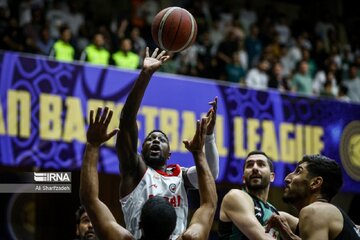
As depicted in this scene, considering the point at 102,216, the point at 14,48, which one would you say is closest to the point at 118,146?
the point at 102,216

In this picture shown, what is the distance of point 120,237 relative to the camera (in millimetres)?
4246

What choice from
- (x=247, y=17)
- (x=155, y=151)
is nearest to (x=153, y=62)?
(x=155, y=151)

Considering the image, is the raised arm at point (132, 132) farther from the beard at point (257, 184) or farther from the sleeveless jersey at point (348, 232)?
the sleeveless jersey at point (348, 232)

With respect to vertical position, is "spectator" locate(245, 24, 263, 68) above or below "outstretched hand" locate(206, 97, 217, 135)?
above

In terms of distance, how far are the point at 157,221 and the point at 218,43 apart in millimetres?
11288

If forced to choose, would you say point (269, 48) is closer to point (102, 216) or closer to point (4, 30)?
point (4, 30)

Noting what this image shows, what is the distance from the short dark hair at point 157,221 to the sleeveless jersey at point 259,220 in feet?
6.39

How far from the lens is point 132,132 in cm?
541

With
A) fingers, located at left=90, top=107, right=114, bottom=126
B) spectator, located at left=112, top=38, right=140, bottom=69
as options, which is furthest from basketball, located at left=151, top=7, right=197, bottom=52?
spectator, located at left=112, top=38, right=140, bottom=69

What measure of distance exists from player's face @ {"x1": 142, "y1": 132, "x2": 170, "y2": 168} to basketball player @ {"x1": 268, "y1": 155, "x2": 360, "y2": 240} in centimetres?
93

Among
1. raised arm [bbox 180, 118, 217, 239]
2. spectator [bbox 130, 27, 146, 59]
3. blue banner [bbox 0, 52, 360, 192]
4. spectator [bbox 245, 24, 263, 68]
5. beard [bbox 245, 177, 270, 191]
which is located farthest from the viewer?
spectator [bbox 245, 24, 263, 68]

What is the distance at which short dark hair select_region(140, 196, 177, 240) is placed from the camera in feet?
13.8

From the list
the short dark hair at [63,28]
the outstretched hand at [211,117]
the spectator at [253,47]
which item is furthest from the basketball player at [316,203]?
the spectator at [253,47]

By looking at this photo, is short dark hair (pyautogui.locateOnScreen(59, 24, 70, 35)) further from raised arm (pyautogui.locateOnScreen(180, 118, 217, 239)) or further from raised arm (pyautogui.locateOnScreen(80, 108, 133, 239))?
raised arm (pyautogui.locateOnScreen(80, 108, 133, 239))
